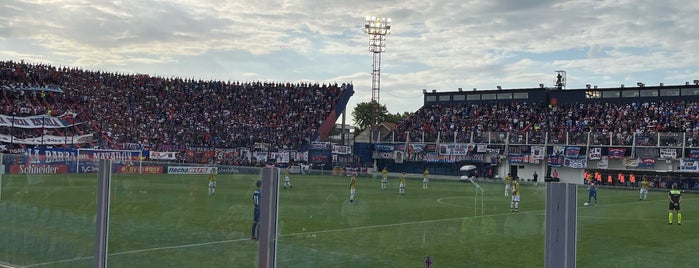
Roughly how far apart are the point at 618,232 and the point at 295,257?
2.93 meters

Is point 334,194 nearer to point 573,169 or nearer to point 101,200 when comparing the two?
point 101,200

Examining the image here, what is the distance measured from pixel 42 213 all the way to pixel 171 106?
181 ft

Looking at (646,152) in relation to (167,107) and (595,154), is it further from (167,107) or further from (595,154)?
(167,107)

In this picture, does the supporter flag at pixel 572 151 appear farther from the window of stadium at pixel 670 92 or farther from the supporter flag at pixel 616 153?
the window of stadium at pixel 670 92

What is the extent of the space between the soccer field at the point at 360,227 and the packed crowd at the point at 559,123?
164ft

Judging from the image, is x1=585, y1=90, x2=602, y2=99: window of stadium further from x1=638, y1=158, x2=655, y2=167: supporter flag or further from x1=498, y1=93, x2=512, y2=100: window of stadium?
x1=638, y1=158, x2=655, y2=167: supporter flag

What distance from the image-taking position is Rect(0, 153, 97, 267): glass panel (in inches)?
313

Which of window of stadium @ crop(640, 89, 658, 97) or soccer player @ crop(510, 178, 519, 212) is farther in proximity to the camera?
window of stadium @ crop(640, 89, 658, 97)

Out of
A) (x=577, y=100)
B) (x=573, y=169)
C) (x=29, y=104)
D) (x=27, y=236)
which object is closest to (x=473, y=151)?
(x=573, y=169)

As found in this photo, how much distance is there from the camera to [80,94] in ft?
181

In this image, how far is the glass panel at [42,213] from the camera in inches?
313

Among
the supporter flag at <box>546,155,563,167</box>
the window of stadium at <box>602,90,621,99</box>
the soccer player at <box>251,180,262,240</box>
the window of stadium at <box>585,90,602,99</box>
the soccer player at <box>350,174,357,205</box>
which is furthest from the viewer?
the window of stadium at <box>585,90,602,99</box>

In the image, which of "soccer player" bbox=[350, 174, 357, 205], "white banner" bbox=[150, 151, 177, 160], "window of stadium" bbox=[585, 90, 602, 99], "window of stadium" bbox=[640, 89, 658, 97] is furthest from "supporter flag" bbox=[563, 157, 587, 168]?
"soccer player" bbox=[350, 174, 357, 205]

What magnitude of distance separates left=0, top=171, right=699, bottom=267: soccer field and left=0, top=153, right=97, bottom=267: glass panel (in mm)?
363
